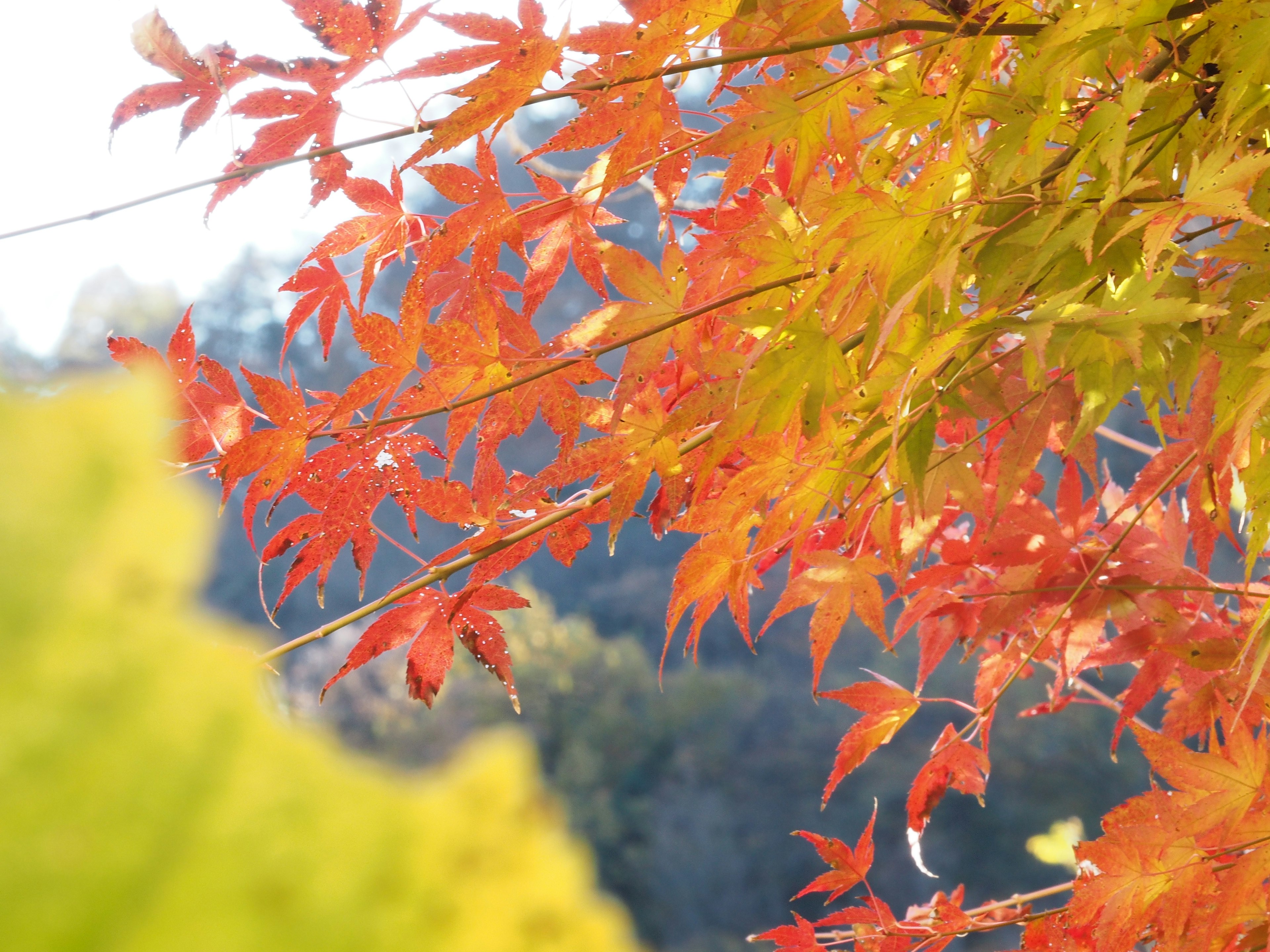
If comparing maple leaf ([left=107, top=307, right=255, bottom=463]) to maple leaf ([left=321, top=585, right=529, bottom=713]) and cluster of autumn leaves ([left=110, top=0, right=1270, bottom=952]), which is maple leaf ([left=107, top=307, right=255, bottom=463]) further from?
maple leaf ([left=321, top=585, right=529, bottom=713])

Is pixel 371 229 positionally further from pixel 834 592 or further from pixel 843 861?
pixel 843 861

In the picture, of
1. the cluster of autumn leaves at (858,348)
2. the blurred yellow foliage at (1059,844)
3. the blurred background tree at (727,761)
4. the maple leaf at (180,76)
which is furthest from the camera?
the blurred background tree at (727,761)

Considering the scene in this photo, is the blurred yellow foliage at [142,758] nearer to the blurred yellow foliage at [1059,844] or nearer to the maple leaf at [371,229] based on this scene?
the maple leaf at [371,229]

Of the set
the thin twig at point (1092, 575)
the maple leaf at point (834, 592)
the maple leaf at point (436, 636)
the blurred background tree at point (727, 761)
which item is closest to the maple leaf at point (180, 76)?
A: the maple leaf at point (436, 636)

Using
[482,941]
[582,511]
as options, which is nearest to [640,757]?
[582,511]

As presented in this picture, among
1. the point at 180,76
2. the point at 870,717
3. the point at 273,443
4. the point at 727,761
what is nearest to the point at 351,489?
the point at 273,443

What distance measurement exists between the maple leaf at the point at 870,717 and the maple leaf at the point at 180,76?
1.91 ft

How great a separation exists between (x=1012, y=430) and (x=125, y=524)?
546mm

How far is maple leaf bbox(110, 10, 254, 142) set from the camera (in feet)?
1.82

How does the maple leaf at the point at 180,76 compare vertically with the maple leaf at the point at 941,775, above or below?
above

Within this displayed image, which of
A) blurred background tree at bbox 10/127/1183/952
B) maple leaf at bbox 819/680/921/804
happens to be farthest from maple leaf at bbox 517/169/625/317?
blurred background tree at bbox 10/127/1183/952

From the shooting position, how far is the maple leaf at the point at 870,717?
673mm

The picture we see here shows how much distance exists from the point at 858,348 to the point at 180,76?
476 mm

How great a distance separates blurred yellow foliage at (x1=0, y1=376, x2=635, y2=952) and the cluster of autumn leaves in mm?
328
